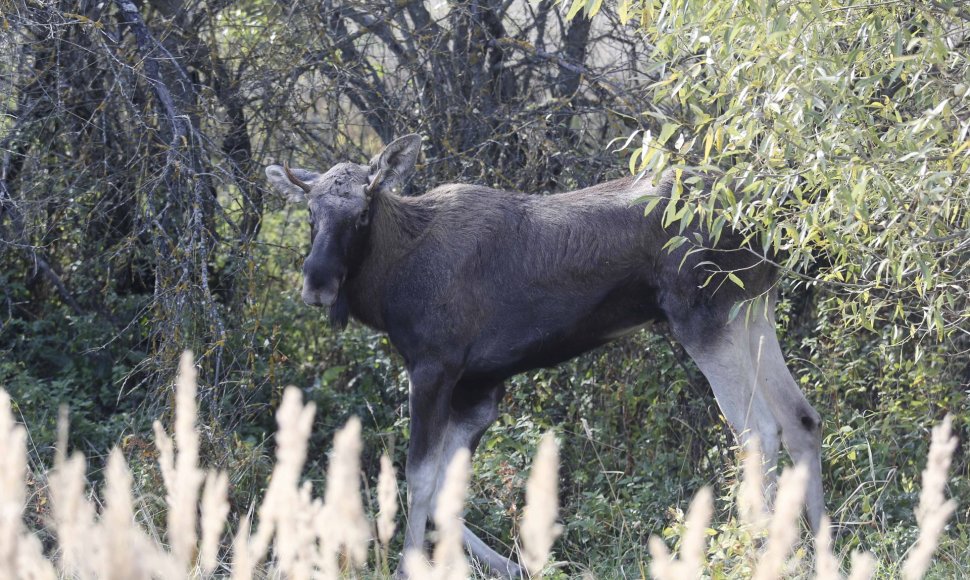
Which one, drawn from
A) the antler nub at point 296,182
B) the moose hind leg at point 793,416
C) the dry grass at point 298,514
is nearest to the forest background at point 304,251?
the moose hind leg at point 793,416

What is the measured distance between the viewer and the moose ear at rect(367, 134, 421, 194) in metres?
5.96

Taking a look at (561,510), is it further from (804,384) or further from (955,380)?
(955,380)

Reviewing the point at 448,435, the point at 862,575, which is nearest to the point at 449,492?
the point at 862,575

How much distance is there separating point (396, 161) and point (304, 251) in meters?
2.78

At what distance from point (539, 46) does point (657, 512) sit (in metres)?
3.49

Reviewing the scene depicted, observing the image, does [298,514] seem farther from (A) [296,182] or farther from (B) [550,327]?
(A) [296,182]

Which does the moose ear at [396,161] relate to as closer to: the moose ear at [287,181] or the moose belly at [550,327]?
the moose ear at [287,181]

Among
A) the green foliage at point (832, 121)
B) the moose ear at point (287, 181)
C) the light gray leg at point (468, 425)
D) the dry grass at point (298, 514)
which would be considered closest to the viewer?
the dry grass at point (298, 514)

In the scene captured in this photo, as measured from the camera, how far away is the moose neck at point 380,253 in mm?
5930

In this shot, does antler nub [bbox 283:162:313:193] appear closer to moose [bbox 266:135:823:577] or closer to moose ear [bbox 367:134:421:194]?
moose [bbox 266:135:823:577]

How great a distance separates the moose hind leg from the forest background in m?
0.21

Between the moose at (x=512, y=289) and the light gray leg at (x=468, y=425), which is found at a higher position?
the moose at (x=512, y=289)

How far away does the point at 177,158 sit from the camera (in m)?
6.69

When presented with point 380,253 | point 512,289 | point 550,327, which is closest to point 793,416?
point 550,327
